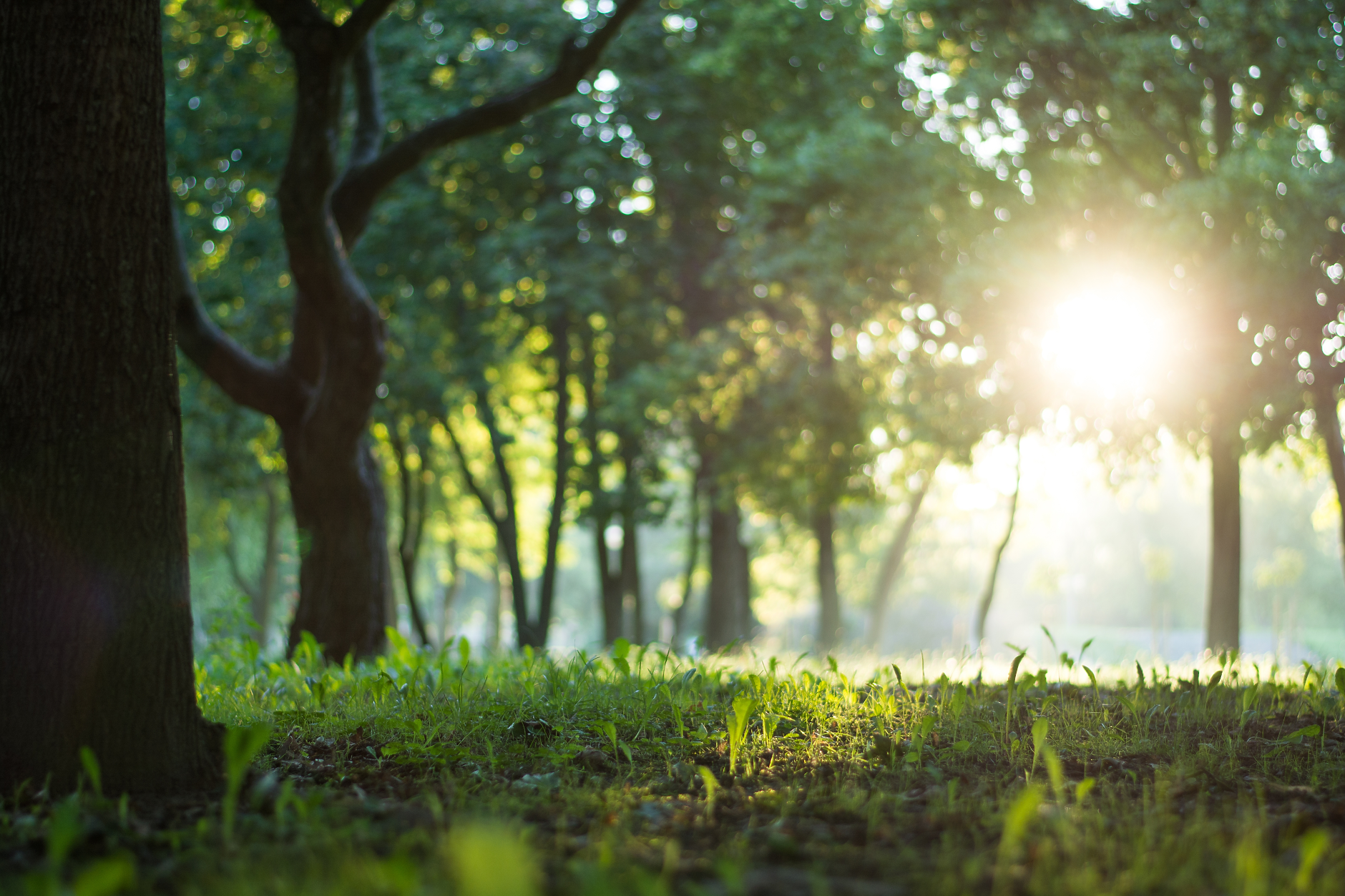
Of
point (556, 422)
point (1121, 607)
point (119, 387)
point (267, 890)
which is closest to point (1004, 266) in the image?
point (556, 422)

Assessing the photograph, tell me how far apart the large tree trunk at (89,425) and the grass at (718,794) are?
0.82ft

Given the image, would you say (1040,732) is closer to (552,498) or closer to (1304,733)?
(1304,733)

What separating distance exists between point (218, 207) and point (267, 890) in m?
13.3

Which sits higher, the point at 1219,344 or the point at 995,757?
the point at 1219,344

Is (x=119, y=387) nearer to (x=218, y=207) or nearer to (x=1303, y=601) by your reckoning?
(x=218, y=207)

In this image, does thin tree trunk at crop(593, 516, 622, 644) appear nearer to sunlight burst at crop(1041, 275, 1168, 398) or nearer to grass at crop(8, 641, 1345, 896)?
sunlight burst at crop(1041, 275, 1168, 398)

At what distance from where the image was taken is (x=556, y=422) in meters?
16.1

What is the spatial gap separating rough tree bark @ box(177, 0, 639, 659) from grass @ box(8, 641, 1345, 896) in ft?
8.16

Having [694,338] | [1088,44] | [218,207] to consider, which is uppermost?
[1088,44]

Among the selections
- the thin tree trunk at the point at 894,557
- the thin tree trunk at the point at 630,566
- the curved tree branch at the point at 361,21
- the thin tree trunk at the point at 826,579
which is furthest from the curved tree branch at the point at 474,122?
the thin tree trunk at the point at 894,557

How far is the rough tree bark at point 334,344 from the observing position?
675cm

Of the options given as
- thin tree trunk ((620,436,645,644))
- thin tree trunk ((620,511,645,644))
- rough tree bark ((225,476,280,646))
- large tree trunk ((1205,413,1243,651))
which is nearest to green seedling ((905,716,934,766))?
large tree trunk ((1205,413,1243,651))

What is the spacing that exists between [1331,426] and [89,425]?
12950mm

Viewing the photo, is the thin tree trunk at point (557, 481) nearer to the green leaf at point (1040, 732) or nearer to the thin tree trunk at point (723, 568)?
the thin tree trunk at point (723, 568)
